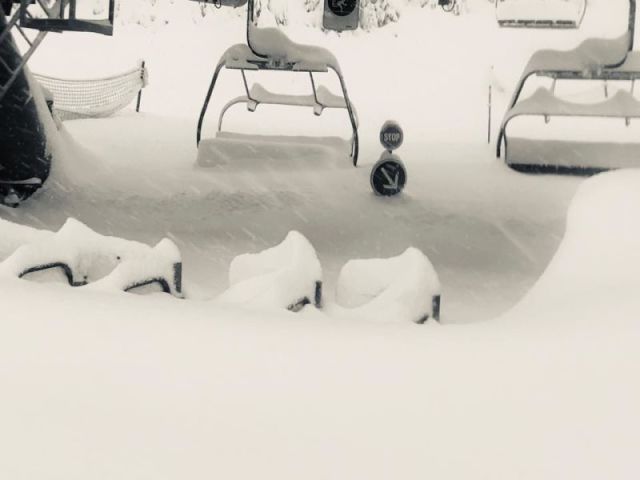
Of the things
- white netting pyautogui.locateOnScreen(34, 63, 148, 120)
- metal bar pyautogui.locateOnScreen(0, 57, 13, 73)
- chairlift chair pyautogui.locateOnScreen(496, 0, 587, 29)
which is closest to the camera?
metal bar pyautogui.locateOnScreen(0, 57, 13, 73)

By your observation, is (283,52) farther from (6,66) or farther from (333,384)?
(333,384)

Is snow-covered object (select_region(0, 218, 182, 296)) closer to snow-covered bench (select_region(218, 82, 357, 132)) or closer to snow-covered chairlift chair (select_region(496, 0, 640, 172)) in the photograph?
snow-covered chairlift chair (select_region(496, 0, 640, 172))

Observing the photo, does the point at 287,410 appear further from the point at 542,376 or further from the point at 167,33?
the point at 167,33

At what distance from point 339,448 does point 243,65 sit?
539 cm

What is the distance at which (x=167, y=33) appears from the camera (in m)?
20.6

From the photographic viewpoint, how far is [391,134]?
5332 millimetres

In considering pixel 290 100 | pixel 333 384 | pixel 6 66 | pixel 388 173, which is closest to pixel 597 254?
pixel 333 384

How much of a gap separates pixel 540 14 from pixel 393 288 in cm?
469

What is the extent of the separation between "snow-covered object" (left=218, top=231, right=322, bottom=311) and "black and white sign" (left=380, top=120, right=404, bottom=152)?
10.3 ft

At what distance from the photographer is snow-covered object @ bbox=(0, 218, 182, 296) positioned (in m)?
1.95

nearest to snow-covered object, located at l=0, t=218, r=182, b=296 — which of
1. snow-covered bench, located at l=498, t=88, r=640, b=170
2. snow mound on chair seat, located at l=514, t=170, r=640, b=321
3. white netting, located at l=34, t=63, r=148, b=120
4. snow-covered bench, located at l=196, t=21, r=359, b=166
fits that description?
snow mound on chair seat, located at l=514, t=170, r=640, b=321

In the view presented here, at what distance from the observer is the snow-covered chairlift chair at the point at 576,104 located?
19.4 ft

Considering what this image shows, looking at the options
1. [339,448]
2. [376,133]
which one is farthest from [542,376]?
[376,133]

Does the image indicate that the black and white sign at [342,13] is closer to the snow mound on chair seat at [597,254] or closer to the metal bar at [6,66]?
the metal bar at [6,66]
